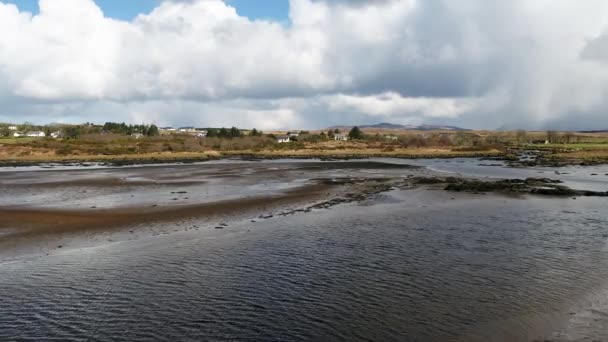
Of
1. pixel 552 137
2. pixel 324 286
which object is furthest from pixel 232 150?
pixel 552 137

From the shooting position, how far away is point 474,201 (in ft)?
96.5

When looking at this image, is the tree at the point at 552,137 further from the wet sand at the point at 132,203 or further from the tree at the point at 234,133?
the wet sand at the point at 132,203

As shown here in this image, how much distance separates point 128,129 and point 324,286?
581ft

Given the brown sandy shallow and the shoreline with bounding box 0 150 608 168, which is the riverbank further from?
the brown sandy shallow

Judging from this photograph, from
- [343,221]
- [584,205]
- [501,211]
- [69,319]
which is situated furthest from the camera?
[584,205]

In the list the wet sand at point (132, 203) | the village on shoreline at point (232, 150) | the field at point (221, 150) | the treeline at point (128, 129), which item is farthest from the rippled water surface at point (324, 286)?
the treeline at point (128, 129)

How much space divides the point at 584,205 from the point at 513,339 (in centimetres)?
2173

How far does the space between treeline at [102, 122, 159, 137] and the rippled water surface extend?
157699 millimetres

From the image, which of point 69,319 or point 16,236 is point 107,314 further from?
point 16,236

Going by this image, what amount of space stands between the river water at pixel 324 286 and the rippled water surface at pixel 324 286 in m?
0.04

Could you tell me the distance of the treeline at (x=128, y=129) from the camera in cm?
16938

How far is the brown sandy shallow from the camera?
19797 mm

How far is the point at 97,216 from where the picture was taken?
79.1 ft

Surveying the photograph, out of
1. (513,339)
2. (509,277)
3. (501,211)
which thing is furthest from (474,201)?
(513,339)
